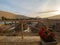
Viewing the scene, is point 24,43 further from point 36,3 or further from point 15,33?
point 36,3

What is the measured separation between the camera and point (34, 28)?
573cm

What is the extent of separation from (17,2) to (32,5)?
2.40 feet

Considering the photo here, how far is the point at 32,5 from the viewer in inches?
251

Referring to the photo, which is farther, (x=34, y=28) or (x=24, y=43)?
(x=34, y=28)

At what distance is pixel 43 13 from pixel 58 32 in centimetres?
128

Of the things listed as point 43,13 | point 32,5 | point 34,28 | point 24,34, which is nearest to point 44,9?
point 43,13

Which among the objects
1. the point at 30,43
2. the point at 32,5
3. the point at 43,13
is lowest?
the point at 30,43

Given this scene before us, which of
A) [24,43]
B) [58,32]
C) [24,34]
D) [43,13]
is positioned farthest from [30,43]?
[43,13]

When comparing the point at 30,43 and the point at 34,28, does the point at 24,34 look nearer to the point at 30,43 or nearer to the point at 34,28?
the point at 34,28

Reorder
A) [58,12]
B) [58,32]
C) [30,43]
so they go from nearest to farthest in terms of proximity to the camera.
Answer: [30,43] → [58,32] → [58,12]

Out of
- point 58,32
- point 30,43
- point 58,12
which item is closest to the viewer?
point 30,43

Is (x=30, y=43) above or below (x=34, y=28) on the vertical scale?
below

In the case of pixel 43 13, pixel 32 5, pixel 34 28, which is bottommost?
pixel 34 28

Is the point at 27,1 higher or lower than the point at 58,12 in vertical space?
higher
